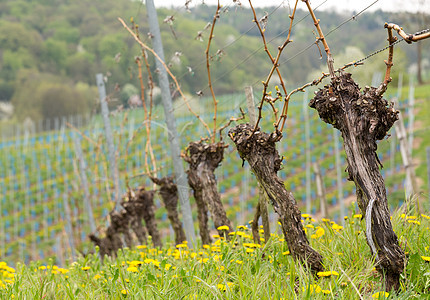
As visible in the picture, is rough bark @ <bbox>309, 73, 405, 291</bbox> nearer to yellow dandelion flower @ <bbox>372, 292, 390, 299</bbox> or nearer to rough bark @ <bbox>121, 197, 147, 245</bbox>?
yellow dandelion flower @ <bbox>372, 292, 390, 299</bbox>

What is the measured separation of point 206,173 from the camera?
209 inches

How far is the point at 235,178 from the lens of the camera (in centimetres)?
2009

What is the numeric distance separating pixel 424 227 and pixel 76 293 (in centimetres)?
262

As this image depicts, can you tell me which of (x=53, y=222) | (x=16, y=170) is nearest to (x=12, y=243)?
(x=53, y=222)

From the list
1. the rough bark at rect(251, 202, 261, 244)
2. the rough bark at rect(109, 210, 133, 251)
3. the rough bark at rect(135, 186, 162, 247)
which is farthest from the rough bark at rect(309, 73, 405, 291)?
the rough bark at rect(109, 210, 133, 251)

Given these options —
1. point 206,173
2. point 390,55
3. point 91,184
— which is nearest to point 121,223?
point 206,173

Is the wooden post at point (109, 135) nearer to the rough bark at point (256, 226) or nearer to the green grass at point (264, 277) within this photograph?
the green grass at point (264, 277)

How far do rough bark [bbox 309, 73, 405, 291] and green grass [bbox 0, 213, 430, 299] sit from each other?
0.11 m

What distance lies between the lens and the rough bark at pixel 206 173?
5.14m

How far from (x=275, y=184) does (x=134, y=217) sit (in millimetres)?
4157

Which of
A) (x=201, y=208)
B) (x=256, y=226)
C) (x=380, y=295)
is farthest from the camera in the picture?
(x=201, y=208)

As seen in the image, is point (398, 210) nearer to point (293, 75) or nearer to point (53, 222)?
point (293, 75)

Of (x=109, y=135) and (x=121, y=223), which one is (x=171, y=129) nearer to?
(x=121, y=223)

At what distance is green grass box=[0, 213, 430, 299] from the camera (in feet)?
9.24
